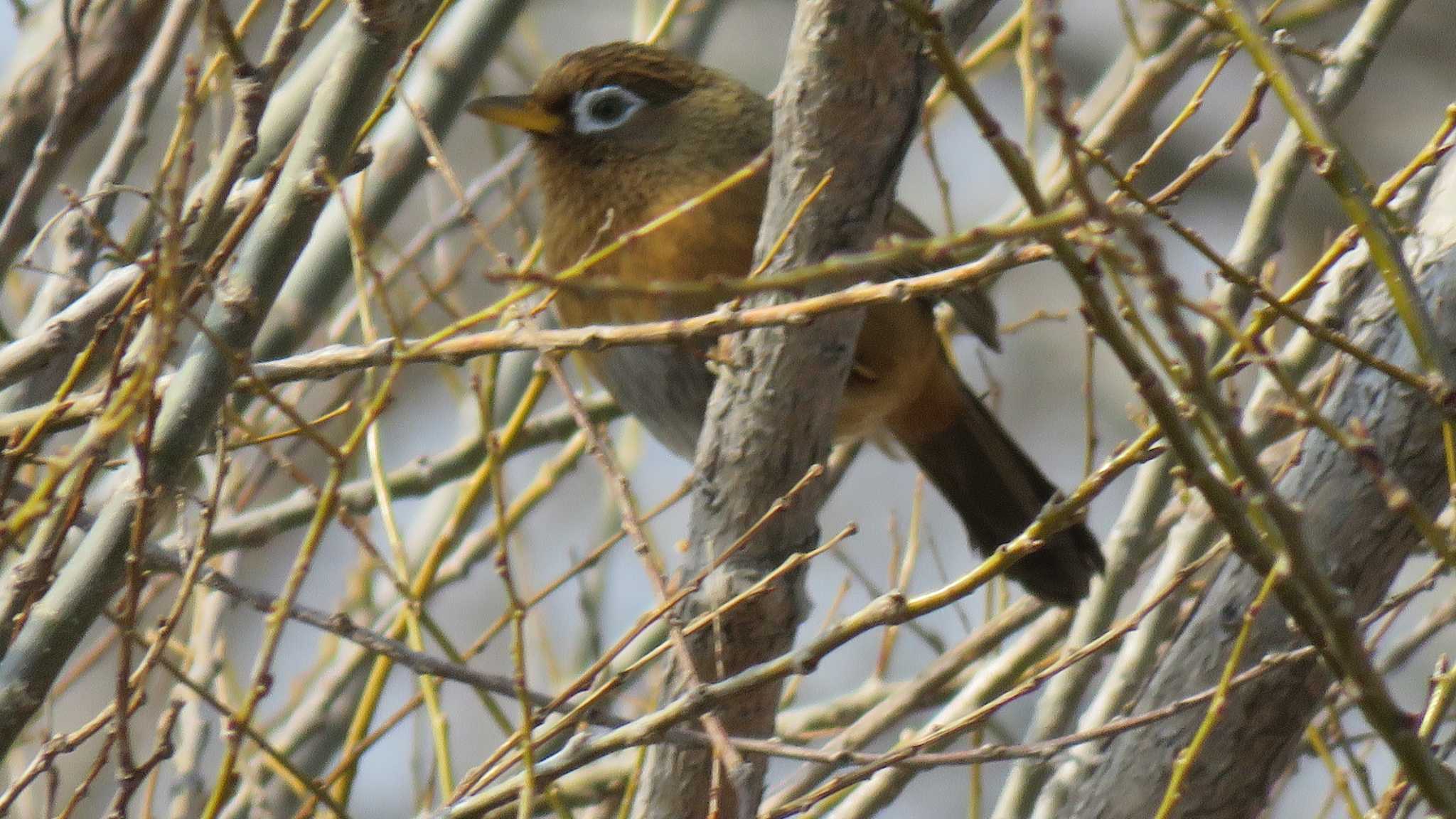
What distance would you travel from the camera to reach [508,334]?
7.30 ft

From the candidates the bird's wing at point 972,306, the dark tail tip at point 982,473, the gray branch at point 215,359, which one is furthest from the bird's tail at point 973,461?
the gray branch at point 215,359

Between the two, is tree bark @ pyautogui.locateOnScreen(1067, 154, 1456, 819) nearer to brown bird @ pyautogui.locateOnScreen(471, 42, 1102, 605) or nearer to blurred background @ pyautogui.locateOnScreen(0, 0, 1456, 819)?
brown bird @ pyautogui.locateOnScreen(471, 42, 1102, 605)

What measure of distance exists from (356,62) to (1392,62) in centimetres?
904

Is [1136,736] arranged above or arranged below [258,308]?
below

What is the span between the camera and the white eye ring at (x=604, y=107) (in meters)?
4.63

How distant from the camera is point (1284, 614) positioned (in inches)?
127

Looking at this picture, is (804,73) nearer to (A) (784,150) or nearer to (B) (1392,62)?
(A) (784,150)

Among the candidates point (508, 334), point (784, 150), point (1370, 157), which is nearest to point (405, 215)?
point (1370, 157)

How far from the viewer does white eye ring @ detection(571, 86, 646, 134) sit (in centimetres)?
463

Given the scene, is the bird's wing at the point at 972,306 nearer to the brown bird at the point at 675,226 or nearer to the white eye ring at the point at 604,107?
the brown bird at the point at 675,226

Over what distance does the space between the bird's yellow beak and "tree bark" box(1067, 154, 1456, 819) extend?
7.42 feet

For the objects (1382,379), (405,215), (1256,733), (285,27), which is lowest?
(1256,733)

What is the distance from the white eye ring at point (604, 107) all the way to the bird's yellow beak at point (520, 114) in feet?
0.18

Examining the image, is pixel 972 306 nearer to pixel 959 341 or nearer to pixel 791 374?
pixel 791 374
